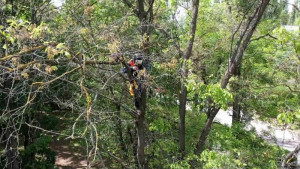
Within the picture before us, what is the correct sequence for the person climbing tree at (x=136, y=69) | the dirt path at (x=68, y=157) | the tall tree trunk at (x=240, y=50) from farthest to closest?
the dirt path at (x=68, y=157)
the tall tree trunk at (x=240, y=50)
the person climbing tree at (x=136, y=69)

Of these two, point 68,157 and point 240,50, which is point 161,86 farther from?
point 68,157

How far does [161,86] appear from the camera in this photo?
684 cm

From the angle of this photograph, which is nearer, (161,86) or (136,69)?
(136,69)

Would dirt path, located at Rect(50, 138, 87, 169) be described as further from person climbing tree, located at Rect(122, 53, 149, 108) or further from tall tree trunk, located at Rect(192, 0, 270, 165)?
person climbing tree, located at Rect(122, 53, 149, 108)

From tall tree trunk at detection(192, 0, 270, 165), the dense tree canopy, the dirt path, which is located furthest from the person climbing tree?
the dirt path

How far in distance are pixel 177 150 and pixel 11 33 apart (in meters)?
5.61

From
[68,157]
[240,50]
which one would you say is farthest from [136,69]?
[68,157]

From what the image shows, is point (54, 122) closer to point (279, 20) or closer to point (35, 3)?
point (35, 3)

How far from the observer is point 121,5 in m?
9.63

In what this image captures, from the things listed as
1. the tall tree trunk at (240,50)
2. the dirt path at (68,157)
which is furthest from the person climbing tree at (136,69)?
the dirt path at (68,157)

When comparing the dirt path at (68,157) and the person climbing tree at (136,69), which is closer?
the person climbing tree at (136,69)

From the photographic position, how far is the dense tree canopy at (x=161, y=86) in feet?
17.5

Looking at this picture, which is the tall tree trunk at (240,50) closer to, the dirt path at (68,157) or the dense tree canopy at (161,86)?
the dense tree canopy at (161,86)

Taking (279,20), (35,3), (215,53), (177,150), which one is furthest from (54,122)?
(279,20)
